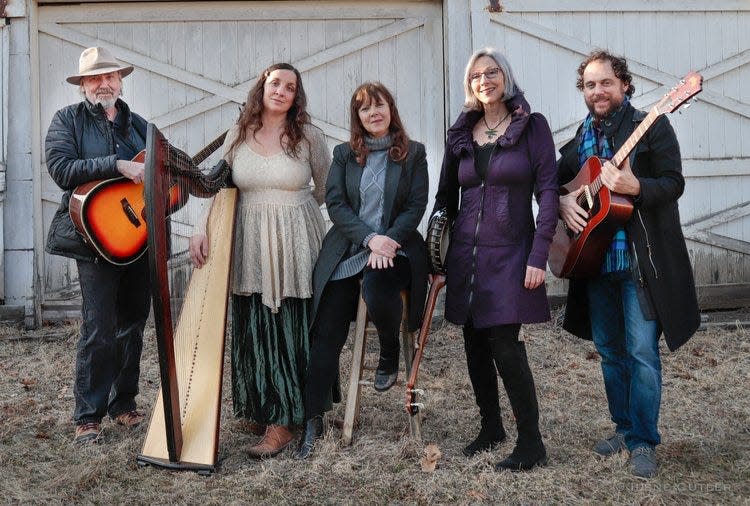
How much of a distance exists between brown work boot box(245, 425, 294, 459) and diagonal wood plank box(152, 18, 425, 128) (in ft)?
9.88

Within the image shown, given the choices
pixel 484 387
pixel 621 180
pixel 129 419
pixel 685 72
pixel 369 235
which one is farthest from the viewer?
pixel 685 72

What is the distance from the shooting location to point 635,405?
123 inches

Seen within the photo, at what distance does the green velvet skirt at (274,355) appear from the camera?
A: 11.5ft

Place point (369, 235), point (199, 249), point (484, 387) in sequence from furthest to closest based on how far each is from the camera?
point (199, 249) < point (484, 387) < point (369, 235)

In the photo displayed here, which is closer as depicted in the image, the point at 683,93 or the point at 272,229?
the point at 683,93

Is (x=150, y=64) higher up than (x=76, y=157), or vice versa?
(x=150, y=64)

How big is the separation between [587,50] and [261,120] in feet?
10.6

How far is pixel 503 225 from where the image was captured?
3.07 meters

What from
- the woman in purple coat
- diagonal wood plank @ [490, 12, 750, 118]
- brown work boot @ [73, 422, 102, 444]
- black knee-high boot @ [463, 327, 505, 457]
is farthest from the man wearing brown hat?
diagonal wood plank @ [490, 12, 750, 118]

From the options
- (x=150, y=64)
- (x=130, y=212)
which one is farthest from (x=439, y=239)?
(x=150, y=64)

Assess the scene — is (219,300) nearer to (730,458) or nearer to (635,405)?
(635,405)

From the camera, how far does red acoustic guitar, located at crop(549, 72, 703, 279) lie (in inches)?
112

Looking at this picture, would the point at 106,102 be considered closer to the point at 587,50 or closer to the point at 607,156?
the point at 607,156

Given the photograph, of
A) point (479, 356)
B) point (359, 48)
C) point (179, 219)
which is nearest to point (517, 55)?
point (359, 48)
